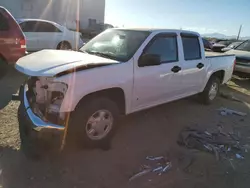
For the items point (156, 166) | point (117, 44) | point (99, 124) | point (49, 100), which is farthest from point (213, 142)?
point (49, 100)

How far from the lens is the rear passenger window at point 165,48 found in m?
4.45

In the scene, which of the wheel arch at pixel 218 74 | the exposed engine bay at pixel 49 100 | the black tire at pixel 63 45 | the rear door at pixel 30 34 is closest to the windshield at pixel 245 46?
the wheel arch at pixel 218 74

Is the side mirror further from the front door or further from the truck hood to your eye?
the truck hood

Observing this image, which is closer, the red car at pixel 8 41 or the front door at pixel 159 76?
the front door at pixel 159 76

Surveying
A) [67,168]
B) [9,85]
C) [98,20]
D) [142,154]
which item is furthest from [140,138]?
[98,20]

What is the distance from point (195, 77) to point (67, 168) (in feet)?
11.4

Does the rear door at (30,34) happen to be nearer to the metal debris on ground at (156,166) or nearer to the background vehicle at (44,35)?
the background vehicle at (44,35)

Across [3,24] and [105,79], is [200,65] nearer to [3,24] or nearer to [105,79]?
[105,79]

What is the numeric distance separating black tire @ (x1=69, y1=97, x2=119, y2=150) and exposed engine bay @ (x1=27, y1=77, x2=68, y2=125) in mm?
202

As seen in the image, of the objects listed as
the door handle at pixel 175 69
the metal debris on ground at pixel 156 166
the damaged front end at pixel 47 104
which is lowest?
the metal debris on ground at pixel 156 166

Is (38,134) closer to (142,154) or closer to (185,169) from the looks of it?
(142,154)

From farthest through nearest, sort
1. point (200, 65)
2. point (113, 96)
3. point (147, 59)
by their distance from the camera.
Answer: point (200, 65) < point (147, 59) < point (113, 96)

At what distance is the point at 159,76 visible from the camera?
14.7 ft

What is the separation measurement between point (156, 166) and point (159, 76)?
5.21 feet
